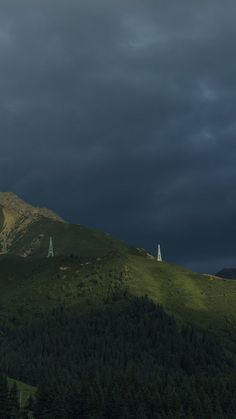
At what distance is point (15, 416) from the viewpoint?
199m

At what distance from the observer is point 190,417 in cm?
19938

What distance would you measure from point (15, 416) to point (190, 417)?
47.0 meters
